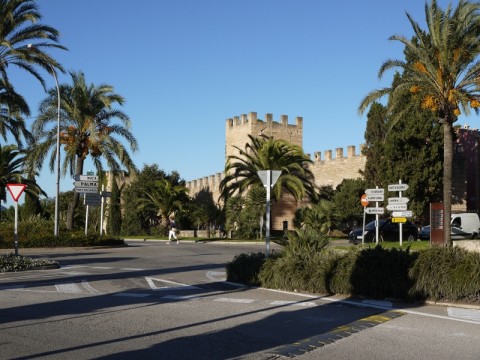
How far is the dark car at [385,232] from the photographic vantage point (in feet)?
106

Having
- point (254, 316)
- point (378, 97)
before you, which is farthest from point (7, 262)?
point (378, 97)

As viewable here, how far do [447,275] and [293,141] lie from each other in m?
45.8

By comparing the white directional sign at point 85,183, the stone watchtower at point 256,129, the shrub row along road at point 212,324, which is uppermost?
the stone watchtower at point 256,129

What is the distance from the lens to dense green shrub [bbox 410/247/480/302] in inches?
421

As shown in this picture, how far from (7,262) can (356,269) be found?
11.2 meters

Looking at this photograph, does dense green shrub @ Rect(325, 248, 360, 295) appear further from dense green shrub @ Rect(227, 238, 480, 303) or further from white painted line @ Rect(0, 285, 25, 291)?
white painted line @ Rect(0, 285, 25, 291)

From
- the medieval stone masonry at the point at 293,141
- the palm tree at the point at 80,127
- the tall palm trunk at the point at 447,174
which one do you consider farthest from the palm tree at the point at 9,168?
the tall palm trunk at the point at 447,174

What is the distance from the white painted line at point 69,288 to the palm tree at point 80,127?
17560mm

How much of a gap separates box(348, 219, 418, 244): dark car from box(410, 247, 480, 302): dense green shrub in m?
20.0

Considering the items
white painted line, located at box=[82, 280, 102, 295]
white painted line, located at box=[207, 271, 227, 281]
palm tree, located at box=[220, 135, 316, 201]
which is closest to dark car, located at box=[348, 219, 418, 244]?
palm tree, located at box=[220, 135, 316, 201]

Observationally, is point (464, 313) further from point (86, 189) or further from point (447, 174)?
point (86, 189)

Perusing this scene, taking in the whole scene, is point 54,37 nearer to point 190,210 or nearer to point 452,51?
point 452,51

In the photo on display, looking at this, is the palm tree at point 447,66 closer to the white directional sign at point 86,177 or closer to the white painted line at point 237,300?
the white painted line at point 237,300

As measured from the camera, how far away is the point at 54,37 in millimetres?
25297
